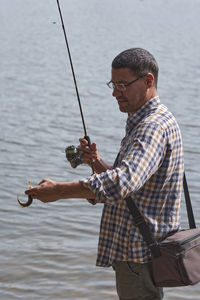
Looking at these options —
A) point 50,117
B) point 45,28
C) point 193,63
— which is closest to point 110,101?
point 50,117

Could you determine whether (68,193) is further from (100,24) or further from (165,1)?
(165,1)

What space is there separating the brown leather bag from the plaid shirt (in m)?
0.03

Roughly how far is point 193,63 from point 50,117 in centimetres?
888

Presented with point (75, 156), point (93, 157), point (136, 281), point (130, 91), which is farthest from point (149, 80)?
point (136, 281)

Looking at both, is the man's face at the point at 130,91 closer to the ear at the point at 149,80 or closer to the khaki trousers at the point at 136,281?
the ear at the point at 149,80

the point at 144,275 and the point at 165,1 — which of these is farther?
the point at 165,1

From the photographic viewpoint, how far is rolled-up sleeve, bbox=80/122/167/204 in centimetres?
284

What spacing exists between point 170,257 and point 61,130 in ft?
29.5

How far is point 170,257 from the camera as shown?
3.13 metres

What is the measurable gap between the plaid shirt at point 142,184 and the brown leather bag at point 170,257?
31 millimetres

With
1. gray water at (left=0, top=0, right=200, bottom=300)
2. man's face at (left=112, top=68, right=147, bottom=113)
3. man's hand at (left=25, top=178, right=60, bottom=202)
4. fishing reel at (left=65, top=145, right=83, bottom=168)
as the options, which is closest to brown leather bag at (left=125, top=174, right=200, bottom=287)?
man's hand at (left=25, top=178, right=60, bottom=202)

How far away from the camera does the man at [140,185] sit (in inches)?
115

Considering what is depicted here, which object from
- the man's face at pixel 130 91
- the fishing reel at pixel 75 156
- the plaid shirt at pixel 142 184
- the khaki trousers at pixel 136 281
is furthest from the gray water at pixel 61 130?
the man's face at pixel 130 91

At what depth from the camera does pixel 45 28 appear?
30.1 metres
